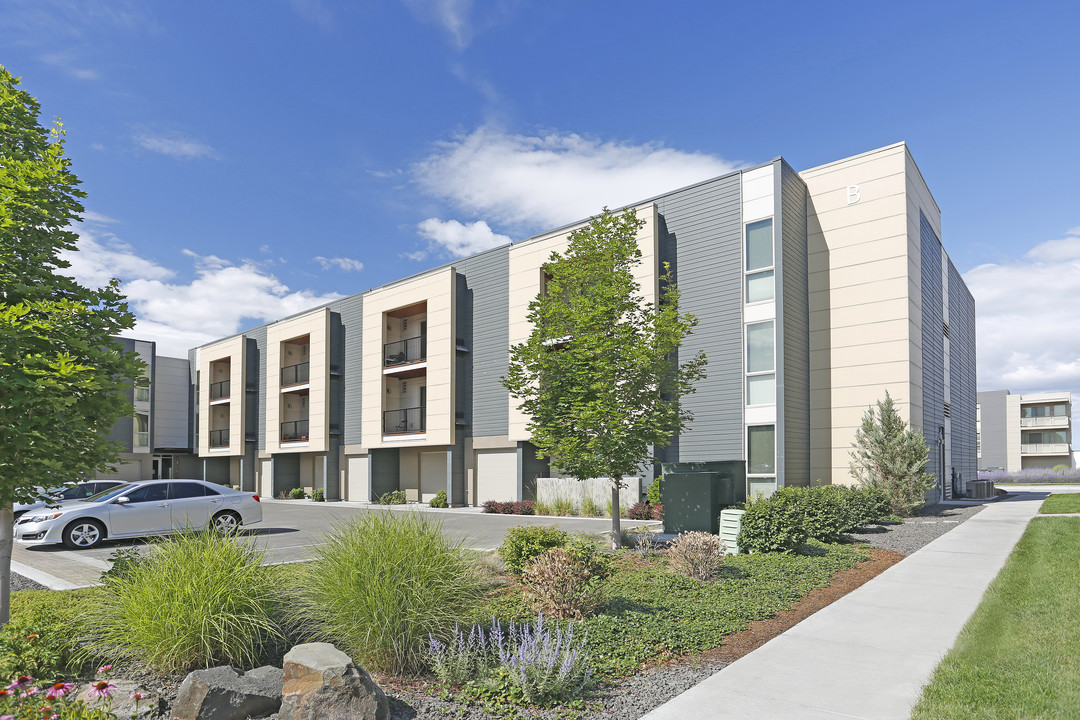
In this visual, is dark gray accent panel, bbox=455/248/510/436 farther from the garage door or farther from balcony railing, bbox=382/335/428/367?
balcony railing, bbox=382/335/428/367

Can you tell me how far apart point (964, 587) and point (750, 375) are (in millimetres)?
12463

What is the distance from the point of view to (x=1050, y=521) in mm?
16953

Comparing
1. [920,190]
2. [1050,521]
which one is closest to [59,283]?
[1050,521]

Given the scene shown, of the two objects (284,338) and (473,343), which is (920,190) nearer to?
(473,343)

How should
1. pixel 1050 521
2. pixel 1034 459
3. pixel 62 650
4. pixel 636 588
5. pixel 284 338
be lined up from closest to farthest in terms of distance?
pixel 62 650 → pixel 636 588 → pixel 1050 521 → pixel 284 338 → pixel 1034 459

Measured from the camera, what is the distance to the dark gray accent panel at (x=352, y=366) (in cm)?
3416

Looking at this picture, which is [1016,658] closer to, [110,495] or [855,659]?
[855,659]

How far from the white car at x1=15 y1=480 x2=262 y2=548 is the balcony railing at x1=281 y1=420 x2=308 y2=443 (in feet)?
70.8

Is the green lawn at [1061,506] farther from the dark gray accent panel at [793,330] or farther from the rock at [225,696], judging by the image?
the rock at [225,696]

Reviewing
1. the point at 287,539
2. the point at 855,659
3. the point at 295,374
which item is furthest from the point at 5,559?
the point at 295,374

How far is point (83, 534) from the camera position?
14.7m

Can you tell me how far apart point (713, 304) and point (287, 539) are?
14.6 metres

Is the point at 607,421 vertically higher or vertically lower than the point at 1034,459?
higher

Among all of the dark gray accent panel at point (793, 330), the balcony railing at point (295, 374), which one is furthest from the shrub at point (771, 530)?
the balcony railing at point (295, 374)
